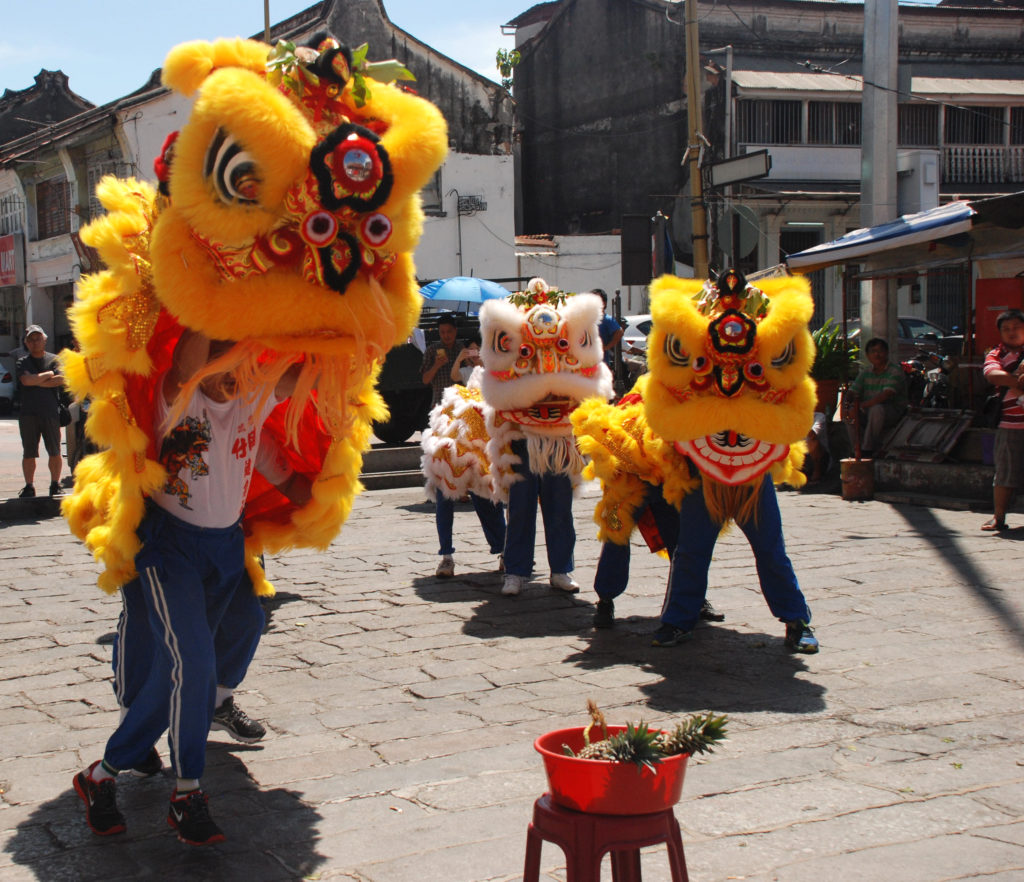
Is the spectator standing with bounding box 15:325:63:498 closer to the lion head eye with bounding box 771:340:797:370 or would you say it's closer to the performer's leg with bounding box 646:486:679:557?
the performer's leg with bounding box 646:486:679:557

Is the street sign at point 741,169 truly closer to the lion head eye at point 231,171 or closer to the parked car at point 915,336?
the parked car at point 915,336

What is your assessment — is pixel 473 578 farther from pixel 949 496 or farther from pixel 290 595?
pixel 949 496

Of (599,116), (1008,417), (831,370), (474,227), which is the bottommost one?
(1008,417)

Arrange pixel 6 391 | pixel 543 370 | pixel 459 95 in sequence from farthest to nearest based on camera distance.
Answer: pixel 459 95 → pixel 6 391 → pixel 543 370

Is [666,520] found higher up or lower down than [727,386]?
lower down

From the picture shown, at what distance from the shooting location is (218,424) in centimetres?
342

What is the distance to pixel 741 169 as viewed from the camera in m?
13.0

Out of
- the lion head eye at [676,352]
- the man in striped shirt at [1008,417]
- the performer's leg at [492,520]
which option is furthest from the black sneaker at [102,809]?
the man in striped shirt at [1008,417]

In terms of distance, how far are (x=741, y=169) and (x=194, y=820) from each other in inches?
439

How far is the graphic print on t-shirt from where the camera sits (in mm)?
3379

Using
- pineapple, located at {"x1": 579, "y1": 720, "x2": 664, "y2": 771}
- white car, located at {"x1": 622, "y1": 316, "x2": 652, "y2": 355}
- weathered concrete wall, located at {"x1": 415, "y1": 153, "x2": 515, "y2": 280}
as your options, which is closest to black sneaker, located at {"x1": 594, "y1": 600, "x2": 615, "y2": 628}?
pineapple, located at {"x1": 579, "y1": 720, "x2": 664, "y2": 771}

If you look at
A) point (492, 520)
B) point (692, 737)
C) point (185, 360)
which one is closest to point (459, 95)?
point (492, 520)

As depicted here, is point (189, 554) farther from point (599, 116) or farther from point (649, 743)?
point (599, 116)

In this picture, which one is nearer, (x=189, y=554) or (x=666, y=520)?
(x=189, y=554)
